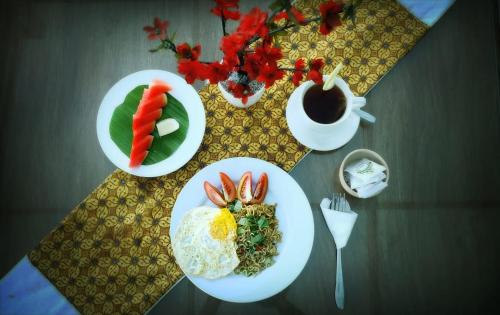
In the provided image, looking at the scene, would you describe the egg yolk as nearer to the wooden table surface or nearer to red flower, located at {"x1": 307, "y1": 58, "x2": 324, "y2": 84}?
the wooden table surface

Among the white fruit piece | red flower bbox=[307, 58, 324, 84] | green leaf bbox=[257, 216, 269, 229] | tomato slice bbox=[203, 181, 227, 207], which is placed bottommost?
green leaf bbox=[257, 216, 269, 229]

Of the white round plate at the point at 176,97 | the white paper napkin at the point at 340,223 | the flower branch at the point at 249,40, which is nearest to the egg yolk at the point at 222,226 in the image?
the white round plate at the point at 176,97

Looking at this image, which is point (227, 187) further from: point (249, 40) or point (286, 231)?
point (249, 40)

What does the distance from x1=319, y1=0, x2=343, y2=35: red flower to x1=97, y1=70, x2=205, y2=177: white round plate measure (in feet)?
1.89

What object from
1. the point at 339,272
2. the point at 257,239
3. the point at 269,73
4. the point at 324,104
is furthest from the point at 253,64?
the point at 339,272

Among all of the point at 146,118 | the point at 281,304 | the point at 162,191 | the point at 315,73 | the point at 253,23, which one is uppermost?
the point at 253,23

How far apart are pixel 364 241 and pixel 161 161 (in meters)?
0.73

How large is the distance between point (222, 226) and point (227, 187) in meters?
0.12

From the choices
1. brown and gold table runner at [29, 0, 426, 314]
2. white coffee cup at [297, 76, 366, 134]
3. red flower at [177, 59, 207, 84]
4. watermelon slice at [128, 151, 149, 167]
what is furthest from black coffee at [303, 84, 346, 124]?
watermelon slice at [128, 151, 149, 167]

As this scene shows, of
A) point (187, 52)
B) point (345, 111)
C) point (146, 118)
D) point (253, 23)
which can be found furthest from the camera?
point (146, 118)

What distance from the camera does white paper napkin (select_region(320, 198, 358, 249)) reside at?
4.04 feet

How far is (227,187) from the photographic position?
3.90ft

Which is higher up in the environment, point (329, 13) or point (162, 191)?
point (329, 13)

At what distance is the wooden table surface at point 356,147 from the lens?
1.27m
